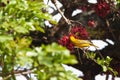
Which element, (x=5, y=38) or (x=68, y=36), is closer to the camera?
(x=5, y=38)

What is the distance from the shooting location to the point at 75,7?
4.36m

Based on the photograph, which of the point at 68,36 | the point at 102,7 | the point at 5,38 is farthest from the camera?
the point at 102,7

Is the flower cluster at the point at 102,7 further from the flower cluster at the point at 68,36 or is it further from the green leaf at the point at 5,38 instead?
the green leaf at the point at 5,38

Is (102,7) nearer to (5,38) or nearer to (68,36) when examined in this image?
(68,36)

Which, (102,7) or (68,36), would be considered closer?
(68,36)

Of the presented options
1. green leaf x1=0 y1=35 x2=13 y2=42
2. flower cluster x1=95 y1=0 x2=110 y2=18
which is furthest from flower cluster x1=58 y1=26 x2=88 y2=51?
green leaf x1=0 y1=35 x2=13 y2=42

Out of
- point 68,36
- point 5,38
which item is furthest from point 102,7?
point 5,38

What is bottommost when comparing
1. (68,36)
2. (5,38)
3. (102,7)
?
(5,38)

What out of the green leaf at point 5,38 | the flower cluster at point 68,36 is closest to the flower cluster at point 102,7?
the flower cluster at point 68,36

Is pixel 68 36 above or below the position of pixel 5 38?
above

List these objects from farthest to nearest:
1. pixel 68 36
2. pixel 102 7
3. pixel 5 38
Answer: pixel 102 7
pixel 68 36
pixel 5 38

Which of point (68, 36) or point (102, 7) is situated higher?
point (102, 7)

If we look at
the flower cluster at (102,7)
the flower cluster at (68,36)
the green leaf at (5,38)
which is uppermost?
the flower cluster at (102,7)

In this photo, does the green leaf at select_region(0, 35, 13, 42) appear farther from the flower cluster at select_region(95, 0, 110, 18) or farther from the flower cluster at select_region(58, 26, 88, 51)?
the flower cluster at select_region(95, 0, 110, 18)
